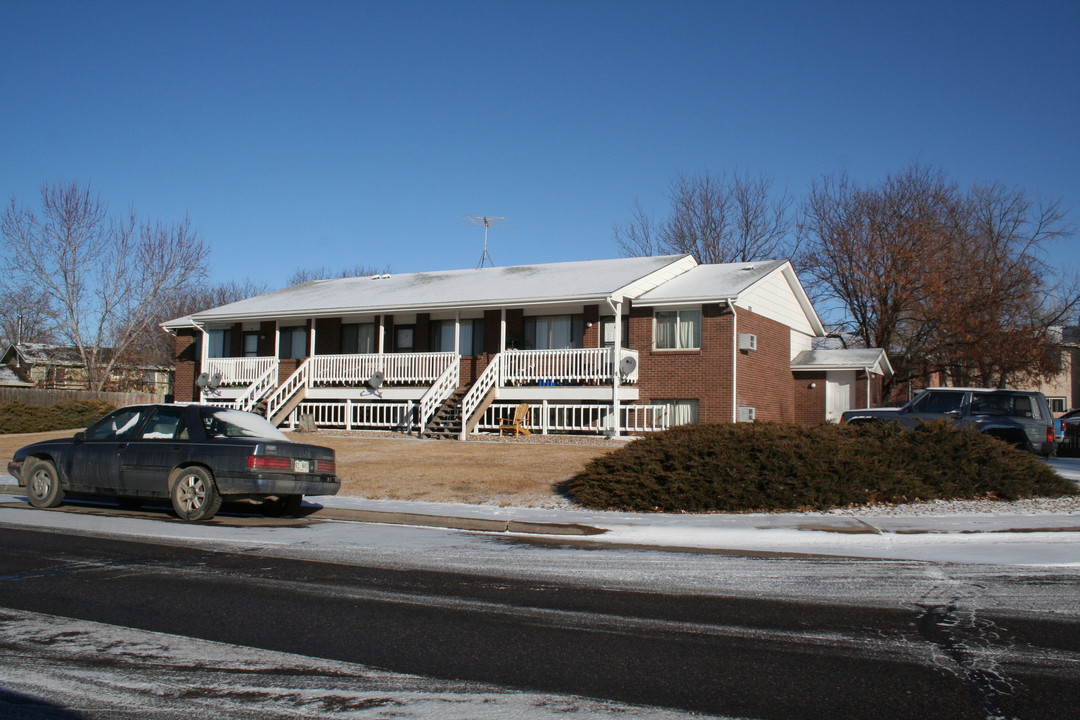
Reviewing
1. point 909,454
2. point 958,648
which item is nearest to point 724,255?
point 909,454

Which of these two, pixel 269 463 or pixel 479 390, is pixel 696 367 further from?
pixel 269 463

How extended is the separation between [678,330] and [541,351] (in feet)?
13.0

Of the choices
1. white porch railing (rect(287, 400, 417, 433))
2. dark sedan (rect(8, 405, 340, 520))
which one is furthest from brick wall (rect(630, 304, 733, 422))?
dark sedan (rect(8, 405, 340, 520))

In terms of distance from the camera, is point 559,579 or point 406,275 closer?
point 559,579

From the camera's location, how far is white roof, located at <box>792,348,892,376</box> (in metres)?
29.0

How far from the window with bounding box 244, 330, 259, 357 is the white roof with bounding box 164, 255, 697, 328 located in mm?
1091

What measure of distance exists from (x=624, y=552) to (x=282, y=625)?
442 centimetres

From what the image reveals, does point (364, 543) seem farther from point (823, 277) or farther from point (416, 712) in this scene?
point (823, 277)

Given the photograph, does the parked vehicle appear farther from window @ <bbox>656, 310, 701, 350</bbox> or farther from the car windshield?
the car windshield

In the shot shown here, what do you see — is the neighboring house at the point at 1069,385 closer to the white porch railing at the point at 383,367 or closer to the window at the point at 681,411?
the window at the point at 681,411

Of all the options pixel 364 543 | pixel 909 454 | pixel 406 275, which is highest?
pixel 406 275

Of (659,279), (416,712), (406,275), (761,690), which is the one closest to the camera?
(416,712)

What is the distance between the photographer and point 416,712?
479 centimetres

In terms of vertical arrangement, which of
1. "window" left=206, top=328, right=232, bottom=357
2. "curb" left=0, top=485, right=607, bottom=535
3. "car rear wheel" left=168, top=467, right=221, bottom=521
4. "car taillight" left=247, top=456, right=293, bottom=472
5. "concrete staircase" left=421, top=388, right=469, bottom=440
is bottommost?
"curb" left=0, top=485, right=607, bottom=535
